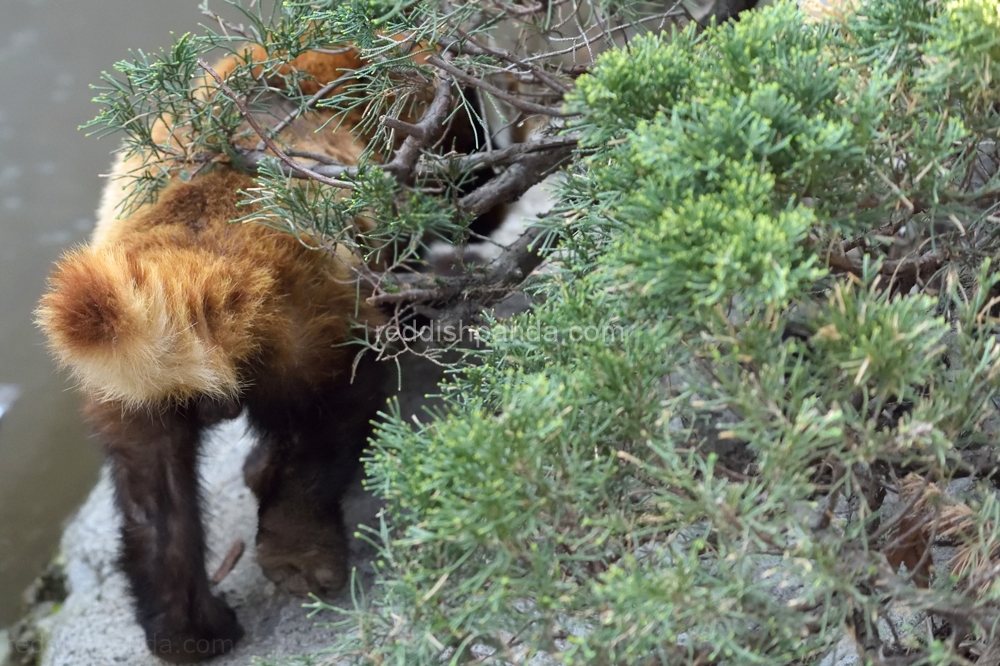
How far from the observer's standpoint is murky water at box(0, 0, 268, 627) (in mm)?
1835

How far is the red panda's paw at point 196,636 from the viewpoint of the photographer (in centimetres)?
132

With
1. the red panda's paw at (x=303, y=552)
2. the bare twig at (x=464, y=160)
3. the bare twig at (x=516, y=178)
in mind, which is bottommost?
the red panda's paw at (x=303, y=552)

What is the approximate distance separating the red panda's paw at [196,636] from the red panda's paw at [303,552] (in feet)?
0.45

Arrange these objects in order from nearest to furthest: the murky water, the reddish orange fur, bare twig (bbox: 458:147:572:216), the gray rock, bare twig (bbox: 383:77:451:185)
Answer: the reddish orange fur < bare twig (bbox: 383:77:451:185) < bare twig (bbox: 458:147:572:216) < the gray rock < the murky water

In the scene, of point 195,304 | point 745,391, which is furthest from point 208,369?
point 745,391

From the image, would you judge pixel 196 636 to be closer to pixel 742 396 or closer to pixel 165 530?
pixel 165 530

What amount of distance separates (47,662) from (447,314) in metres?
1.02

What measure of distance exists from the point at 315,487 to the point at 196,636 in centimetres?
32

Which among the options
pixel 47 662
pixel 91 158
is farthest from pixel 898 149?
pixel 91 158

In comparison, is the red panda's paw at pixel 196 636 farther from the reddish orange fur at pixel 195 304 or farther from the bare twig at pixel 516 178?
the bare twig at pixel 516 178

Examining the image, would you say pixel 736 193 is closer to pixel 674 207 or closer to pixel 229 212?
pixel 674 207

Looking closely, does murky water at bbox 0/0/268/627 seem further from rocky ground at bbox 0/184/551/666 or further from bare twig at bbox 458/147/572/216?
bare twig at bbox 458/147/572/216

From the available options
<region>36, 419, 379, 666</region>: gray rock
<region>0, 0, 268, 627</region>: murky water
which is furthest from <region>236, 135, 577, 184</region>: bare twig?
<region>0, 0, 268, 627</region>: murky water

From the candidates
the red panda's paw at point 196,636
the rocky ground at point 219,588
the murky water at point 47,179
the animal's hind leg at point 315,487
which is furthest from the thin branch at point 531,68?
the murky water at point 47,179
